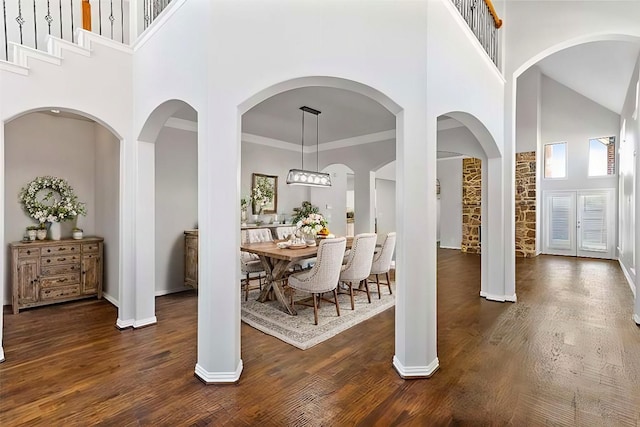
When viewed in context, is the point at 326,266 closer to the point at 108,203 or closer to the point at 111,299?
the point at 111,299

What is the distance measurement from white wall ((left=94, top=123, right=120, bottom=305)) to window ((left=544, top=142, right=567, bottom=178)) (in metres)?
10.4

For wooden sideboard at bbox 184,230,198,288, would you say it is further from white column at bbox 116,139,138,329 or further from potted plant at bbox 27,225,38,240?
potted plant at bbox 27,225,38,240

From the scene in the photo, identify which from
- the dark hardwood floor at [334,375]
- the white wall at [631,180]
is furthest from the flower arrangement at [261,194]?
the white wall at [631,180]

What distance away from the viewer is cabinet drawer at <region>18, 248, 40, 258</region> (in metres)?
3.94

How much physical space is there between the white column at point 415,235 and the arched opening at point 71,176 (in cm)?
350

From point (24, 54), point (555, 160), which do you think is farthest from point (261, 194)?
point (555, 160)

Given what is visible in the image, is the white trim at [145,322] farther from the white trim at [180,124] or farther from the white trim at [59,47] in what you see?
the white trim at [180,124]

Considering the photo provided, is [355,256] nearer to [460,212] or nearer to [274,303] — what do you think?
[274,303]

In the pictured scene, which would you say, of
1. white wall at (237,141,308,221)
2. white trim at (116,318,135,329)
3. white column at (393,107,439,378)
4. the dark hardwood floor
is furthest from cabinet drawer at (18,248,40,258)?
white column at (393,107,439,378)

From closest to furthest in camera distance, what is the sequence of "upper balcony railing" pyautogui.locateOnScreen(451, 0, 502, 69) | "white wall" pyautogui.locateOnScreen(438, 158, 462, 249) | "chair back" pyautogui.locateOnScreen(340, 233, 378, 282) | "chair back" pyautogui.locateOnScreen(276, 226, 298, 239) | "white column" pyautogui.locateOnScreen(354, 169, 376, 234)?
"upper balcony railing" pyautogui.locateOnScreen(451, 0, 502, 69), "chair back" pyautogui.locateOnScreen(340, 233, 378, 282), "chair back" pyautogui.locateOnScreen(276, 226, 298, 239), "white column" pyautogui.locateOnScreen(354, 169, 376, 234), "white wall" pyautogui.locateOnScreen(438, 158, 462, 249)

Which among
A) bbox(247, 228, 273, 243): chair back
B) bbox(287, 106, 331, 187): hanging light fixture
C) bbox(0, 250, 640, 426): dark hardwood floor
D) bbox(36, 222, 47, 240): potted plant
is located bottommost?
bbox(0, 250, 640, 426): dark hardwood floor

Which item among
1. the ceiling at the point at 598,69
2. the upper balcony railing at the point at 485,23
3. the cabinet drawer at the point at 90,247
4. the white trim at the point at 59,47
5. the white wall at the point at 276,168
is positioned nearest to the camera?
the white trim at the point at 59,47

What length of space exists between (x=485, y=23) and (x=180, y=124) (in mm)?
4647

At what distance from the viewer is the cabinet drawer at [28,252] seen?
3.94 metres
